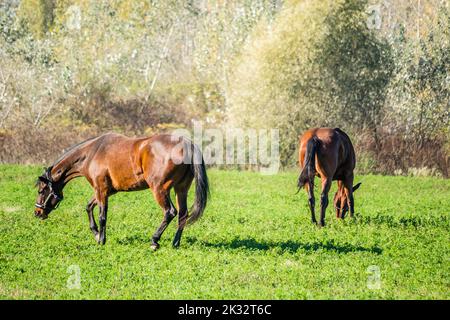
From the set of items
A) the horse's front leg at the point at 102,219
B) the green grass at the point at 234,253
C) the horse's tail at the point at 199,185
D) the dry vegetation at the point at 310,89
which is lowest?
the green grass at the point at 234,253

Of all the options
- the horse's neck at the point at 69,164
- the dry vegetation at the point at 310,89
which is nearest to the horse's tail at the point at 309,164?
the horse's neck at the point at 69,164

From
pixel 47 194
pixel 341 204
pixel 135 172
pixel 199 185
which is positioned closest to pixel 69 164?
pixel 47 194

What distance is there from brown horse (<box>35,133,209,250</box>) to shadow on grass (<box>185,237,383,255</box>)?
855mm

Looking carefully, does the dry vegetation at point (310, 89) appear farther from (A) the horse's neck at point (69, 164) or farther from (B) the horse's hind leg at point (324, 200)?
(A) the horse's neck at point (69, 164)

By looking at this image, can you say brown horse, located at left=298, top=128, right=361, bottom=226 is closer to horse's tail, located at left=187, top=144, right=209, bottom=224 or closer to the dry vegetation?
horse's tail, located at left=187, top=144, right=209, bottom=224

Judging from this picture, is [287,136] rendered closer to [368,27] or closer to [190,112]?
[368,27]

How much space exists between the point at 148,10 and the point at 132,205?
38496 mm

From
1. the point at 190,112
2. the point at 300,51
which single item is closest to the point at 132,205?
the point at 300,51

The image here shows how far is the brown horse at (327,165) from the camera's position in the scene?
44.4 ft

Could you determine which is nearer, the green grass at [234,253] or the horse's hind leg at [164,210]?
the green grass at [234,253]

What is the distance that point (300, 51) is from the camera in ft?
93.5

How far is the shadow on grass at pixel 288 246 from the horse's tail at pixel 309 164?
1535 mm

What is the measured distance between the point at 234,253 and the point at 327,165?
3521 mm

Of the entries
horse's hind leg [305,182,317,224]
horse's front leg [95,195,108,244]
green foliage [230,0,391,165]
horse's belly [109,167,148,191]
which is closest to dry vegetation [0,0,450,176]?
green foliage [230,0,391,165]
